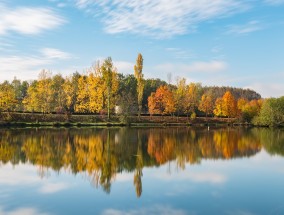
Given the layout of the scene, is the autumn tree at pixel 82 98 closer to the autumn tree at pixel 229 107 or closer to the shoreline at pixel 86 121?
the shoreline at pixel 86 121

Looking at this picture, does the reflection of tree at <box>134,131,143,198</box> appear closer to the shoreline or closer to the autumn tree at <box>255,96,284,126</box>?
the shoreline

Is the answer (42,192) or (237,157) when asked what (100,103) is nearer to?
(237,157)

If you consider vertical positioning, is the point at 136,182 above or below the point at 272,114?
below

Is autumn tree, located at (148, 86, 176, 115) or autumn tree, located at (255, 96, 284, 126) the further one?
autumn tree, located at (255, 96, 284, 126)

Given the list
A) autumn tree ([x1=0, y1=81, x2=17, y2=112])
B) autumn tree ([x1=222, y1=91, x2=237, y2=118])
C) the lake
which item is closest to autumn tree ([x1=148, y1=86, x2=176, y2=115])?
autumn tree ([x1=222, y1=91, x2=237, y2=118])

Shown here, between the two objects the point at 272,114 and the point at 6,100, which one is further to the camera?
the point at 272,114

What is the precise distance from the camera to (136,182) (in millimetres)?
14156

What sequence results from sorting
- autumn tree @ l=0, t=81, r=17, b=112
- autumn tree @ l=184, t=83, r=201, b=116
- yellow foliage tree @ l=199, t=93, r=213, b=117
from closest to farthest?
autumn tree @ l=0, t=81, r=17, b=112 < autumn tree @ l=184, t=83, r=201, b=116 < yellow foliage tree @ l=199, t=93, r=213, b=117

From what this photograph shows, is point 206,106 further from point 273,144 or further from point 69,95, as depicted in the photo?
point 273,144

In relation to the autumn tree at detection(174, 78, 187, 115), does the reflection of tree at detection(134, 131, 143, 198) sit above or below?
below

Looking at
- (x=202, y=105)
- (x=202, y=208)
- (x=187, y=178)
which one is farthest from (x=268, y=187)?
(x=202, y=105)

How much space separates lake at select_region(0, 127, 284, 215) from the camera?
34.7 ft

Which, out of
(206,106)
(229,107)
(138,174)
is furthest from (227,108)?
(138,174)

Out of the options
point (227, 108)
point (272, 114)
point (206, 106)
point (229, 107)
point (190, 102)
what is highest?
point (190, 102)
